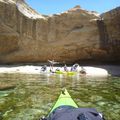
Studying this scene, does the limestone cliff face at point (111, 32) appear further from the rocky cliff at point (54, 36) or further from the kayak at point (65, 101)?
the kayak at point (65, 101)

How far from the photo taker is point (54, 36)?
35.8 meters

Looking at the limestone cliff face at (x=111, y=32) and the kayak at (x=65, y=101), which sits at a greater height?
the limestone cliff face at (x=111, y=32)

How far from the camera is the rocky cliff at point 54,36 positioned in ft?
111

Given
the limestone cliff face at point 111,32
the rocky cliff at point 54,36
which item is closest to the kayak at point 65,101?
the limestone cliff face at point 111,32

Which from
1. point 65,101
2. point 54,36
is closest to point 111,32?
point 54,36

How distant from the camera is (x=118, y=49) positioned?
1359 inches

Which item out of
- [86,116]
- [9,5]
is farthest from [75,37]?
[86,116]

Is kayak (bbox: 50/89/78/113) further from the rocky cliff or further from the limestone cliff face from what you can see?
the rocky cliff

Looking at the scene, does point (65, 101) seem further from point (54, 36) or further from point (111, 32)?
point (54, 36)

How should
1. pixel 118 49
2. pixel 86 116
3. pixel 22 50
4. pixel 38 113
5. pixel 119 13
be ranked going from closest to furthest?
pixel 86 116 → pixel 38 113 → pixel 119 13 → pixel 118 49 → pixel 22 50

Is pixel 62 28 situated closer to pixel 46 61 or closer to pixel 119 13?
pixel 46 61

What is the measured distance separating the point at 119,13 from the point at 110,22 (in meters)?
2.09

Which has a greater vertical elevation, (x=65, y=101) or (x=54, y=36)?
(x=54, y=36)

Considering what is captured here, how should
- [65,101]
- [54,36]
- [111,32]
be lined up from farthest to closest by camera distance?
[54,36], [111,32], [65,101]
